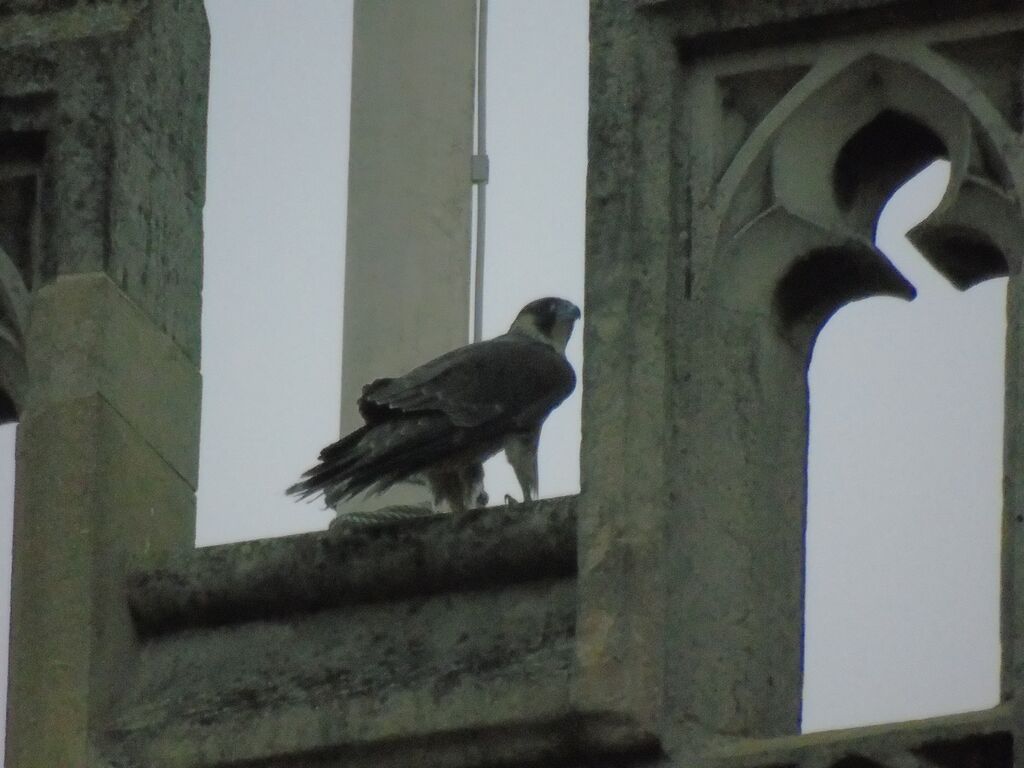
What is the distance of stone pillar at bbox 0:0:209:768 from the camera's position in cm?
988

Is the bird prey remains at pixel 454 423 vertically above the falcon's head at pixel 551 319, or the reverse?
the falcon's head at pixel 551 319

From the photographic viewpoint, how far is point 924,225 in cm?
963

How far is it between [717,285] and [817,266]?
0.22 m

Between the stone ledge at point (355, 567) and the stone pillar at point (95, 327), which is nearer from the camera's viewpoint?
the stone ledge at point (355, 567)

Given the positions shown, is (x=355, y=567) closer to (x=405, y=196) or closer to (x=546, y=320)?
(x=405, y=196)

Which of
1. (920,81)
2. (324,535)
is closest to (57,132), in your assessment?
(324,535)

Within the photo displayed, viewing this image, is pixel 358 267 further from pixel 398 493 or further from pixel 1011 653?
pixel 1011 653

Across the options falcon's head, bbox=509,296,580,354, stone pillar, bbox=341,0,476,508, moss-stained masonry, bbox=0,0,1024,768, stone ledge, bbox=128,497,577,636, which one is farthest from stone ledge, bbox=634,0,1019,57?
falcon's head, bbox=509,296,580,354

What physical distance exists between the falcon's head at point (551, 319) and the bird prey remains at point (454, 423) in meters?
0.47

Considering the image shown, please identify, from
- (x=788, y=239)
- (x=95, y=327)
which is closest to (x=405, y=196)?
(x=95, y=327)

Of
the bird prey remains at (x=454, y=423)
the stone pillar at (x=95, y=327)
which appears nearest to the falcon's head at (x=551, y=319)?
the bird prey remains at (x=454, y=423)

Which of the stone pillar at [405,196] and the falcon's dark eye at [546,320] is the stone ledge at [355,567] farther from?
the falcon's dark eye at [546,320]

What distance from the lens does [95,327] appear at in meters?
10.2

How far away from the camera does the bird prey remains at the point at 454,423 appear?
35.3 ft
